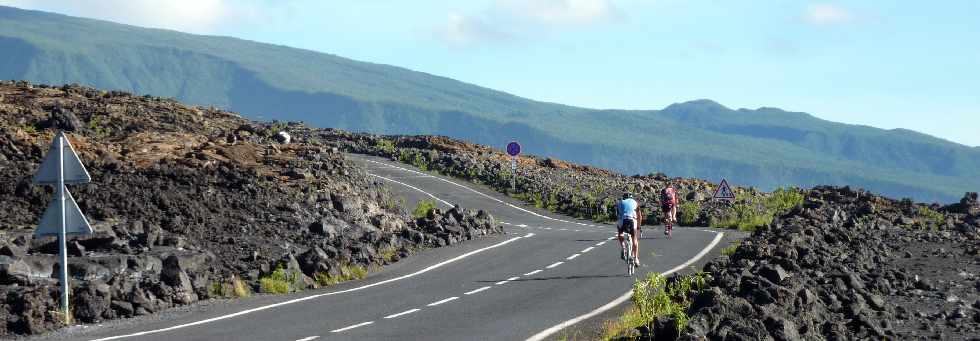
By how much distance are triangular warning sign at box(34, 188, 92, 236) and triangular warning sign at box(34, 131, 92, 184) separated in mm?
281

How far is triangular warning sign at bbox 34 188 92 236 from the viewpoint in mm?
15680

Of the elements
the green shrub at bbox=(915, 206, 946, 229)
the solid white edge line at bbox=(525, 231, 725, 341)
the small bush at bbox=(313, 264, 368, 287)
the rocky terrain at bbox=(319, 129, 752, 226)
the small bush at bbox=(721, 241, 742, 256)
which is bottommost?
the rocky terrain at bbox=(319, 129, 752, 226)

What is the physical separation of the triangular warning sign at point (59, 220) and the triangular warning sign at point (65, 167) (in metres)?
0.28

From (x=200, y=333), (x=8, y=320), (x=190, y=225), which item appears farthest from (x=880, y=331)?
(x=190, y=225)

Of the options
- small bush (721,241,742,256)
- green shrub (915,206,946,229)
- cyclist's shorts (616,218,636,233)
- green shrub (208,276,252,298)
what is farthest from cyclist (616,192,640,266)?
green shrub (915,206,946,229)

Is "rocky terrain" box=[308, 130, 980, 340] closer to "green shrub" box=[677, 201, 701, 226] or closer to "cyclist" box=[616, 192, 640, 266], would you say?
"green shrub" box=[677, 201, 701, 226]

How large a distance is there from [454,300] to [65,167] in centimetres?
651

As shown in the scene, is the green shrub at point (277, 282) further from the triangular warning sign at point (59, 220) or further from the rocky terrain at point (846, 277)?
the rocky terrain at point (846, 277)

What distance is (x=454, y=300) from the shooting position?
1856cm

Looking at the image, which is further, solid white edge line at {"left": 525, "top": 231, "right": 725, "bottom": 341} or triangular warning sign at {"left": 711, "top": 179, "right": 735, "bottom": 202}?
triangular warning sign at {"left": 711, "top": 179, "right": 735, "bottom": 202}

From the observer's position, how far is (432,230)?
29484mm

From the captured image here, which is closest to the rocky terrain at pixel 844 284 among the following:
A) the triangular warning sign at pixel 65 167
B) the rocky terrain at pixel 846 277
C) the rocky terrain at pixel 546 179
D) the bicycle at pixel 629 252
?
the rocky terrain at pixel 846 277

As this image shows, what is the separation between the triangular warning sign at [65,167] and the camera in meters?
15.7

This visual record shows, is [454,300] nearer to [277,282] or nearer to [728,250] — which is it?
[277,282]
